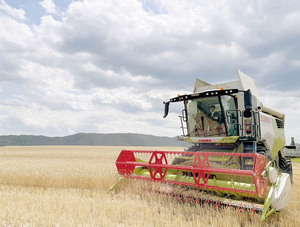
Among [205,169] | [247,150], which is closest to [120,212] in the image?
[205,169]

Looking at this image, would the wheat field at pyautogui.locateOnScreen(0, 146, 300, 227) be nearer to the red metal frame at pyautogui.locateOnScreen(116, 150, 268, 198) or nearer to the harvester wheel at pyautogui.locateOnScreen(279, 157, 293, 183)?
the red metal frame at pyautogui.locateOnScreen(116, 150, 268, 198)

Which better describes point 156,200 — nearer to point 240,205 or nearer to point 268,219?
point 240,205

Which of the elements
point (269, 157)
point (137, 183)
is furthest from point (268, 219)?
point (137, 183)

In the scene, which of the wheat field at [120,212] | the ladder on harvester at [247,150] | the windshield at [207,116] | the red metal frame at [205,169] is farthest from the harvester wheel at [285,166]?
the red metal frame at [205,169]

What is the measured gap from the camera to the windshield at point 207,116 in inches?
234

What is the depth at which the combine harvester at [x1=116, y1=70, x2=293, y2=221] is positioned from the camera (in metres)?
3.81

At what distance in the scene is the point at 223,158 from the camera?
16.0 ft

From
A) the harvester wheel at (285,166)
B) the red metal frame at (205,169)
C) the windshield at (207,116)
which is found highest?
the windshield at (207,116)

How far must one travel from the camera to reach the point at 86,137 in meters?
130

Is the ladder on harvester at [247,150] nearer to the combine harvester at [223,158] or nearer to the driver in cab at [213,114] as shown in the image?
the combine harvester at [223,158]

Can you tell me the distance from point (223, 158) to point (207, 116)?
63.4 inches

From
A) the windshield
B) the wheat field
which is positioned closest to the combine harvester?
the windshield

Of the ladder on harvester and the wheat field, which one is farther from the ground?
the ladder on harvester

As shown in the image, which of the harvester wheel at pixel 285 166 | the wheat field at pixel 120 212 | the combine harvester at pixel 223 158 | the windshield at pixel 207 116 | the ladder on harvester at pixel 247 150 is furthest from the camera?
the harvester wheel at pixel 285 166
